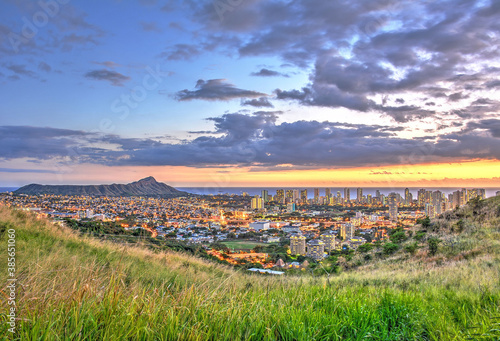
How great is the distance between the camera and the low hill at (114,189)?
22.9 m

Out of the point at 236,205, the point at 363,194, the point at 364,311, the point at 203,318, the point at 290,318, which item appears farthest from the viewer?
the point at 363,194

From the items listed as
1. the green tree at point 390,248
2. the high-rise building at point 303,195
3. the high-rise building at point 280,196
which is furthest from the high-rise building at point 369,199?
the green tree at point 390,248

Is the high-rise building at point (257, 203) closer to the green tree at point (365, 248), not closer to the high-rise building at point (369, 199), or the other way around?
the green tree at point (365, 248)

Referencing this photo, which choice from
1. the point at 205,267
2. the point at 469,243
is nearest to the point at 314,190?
the point at 469,243

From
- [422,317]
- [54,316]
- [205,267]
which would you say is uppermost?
[54,316]

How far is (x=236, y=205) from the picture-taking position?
4197cm

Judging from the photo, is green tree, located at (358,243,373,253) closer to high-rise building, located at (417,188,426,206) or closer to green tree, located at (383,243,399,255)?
green tree, located at (383,243,399,255)

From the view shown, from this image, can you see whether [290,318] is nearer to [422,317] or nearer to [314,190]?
[422,317]

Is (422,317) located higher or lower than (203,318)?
lower

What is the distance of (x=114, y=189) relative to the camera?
31844 millimetres

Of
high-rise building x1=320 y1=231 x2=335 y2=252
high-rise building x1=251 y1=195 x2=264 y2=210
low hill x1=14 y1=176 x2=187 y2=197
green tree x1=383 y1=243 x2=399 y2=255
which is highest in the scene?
low hill x1=14 y1=176 x2=187 y2=197

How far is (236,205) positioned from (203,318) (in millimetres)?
39108

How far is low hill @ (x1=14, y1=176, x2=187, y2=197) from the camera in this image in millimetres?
22909

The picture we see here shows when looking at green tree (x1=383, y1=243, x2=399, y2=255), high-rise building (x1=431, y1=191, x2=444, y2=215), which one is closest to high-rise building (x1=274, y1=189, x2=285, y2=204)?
high-rise building (x1=431, y1=191, x2=444, y2=215)
